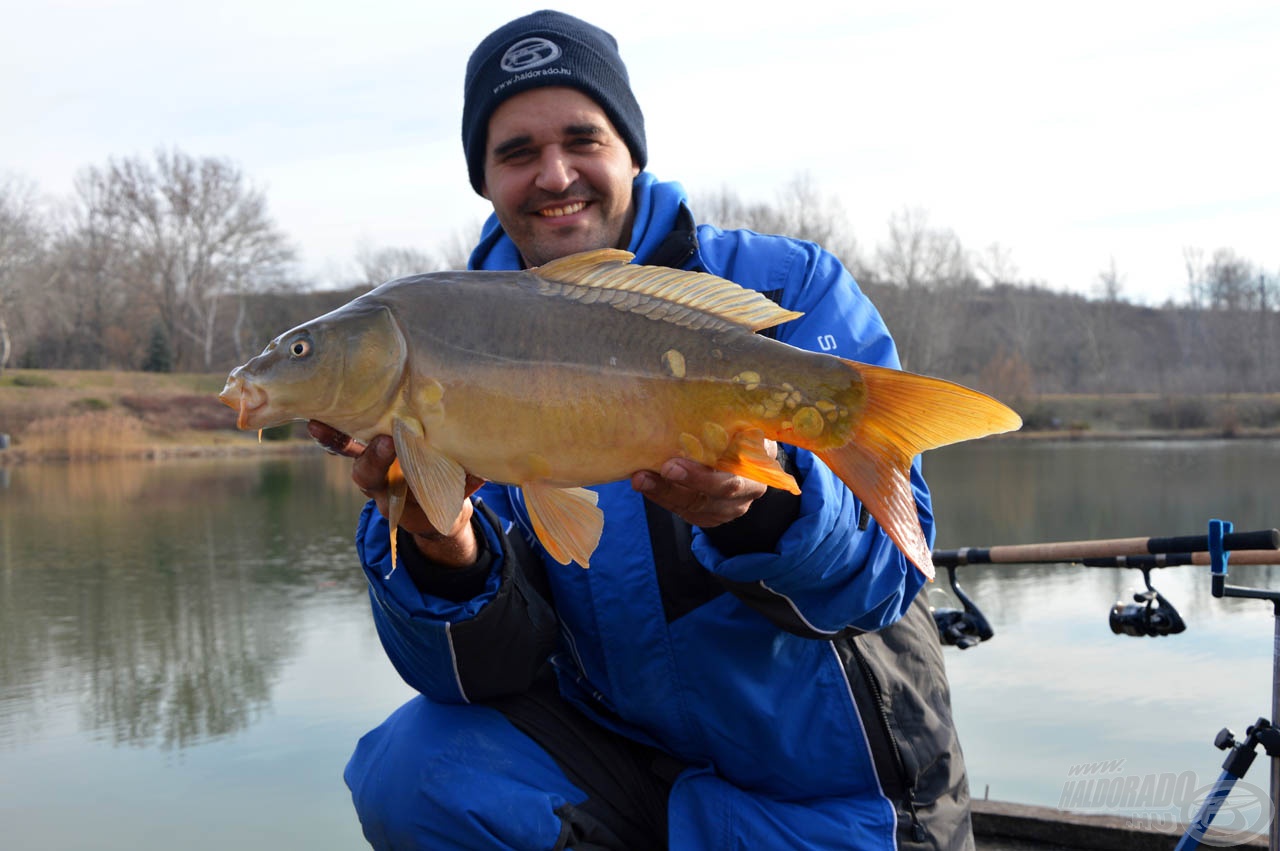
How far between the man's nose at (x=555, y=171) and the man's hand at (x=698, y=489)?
3.56 feet

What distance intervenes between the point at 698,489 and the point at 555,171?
117cm

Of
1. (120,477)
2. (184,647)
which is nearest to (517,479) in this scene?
(184,647)

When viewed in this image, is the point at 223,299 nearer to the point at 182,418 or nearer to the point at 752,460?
the point at 182,418

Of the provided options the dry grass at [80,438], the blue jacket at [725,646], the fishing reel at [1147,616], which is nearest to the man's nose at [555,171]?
the blue jacket at [725,646]

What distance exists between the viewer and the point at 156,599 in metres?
9.03

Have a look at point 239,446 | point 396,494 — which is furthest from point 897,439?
point 239,446

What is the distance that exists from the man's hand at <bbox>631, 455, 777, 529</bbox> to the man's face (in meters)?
1.09

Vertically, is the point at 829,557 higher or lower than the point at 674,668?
higher

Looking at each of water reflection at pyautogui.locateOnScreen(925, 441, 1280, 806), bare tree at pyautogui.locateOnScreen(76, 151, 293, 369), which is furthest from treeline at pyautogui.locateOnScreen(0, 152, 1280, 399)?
water reflection at pyautogui.locateOnScreen(925, 441, 1280, 806)

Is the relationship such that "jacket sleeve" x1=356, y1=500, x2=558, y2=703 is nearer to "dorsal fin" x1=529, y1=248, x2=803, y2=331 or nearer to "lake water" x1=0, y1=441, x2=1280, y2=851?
"dorsal fin" x1=529, y1=248, x2=803, y2=331

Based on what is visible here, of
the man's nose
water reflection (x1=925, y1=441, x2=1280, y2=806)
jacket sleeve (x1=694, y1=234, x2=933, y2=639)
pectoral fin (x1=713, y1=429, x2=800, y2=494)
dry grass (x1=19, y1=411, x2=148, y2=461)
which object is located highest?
the man's nose

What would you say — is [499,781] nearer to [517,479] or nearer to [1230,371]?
[517,479]

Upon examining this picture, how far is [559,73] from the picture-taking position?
111 inches

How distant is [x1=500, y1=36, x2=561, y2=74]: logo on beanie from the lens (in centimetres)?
284
